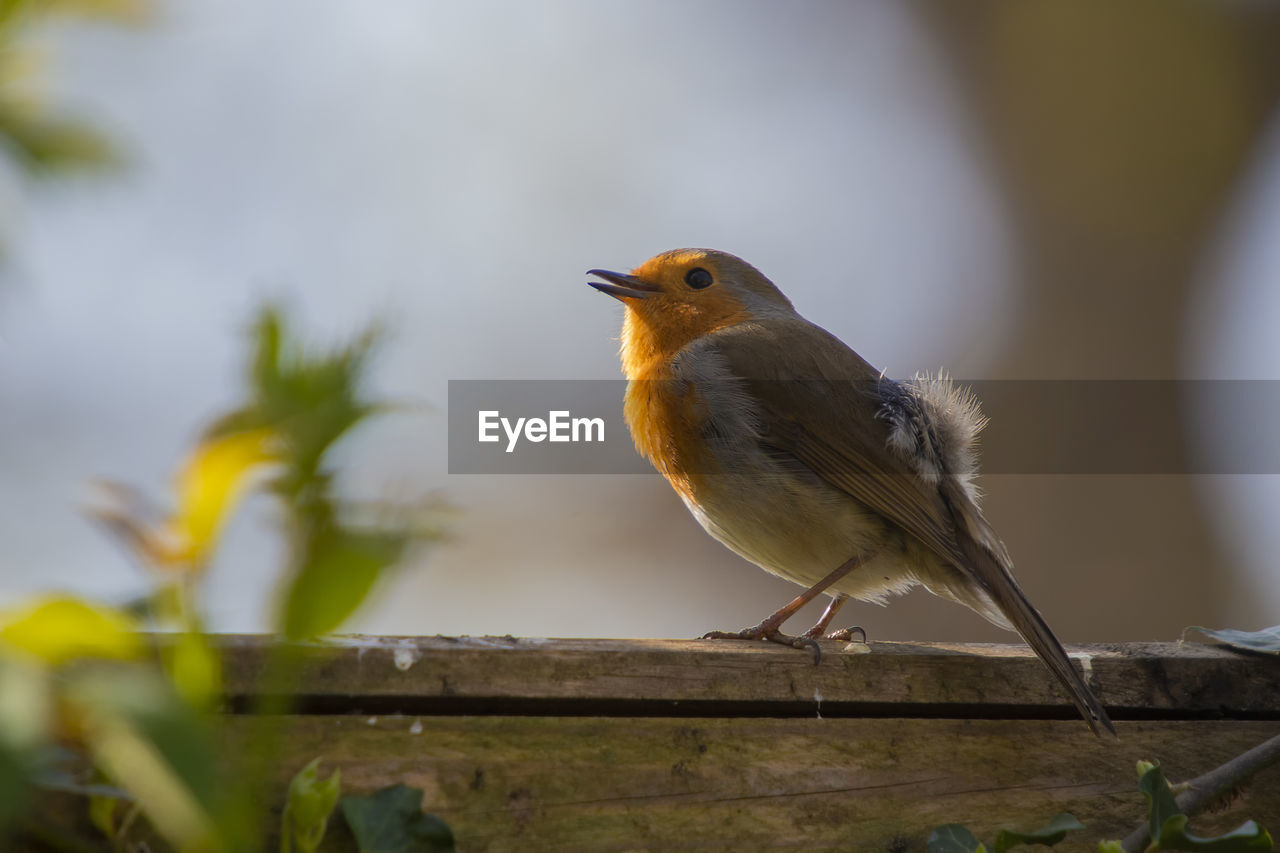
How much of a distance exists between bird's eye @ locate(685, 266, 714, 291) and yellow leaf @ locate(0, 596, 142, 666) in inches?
137

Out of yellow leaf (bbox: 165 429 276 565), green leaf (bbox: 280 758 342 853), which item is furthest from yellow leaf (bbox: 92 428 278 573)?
green leaf (bbox: 280 758 342 853)

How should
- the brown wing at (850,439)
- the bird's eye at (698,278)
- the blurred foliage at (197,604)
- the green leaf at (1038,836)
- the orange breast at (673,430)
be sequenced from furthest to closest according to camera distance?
1. the bird's eye at (698,278)
2. the orange breast at (673,430)
3. the brown wing at (850,439)
4. the green leaf at (1038,836)
5. the blurred foliage at (197,604)

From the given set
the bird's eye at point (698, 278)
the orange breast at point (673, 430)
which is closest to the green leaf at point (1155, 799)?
the orange breast at point (673, 430)

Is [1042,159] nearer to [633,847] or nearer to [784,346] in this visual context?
[784,346]

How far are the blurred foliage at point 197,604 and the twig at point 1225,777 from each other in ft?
4.86

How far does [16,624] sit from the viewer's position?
56 centimetres

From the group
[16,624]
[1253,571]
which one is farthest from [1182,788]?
[1253,571]

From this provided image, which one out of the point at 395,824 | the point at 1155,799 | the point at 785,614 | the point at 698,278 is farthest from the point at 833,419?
the point at 395,824

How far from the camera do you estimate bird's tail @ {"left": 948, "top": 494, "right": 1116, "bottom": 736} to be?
187 cm

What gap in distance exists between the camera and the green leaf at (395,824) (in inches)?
52.4

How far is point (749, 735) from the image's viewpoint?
1.72 metres

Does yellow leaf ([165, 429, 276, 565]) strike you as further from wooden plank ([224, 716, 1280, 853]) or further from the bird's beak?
the bird's beak

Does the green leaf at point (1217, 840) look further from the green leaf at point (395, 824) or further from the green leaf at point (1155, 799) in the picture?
the green leaf at point (395, 824)

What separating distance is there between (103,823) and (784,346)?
2.65m
